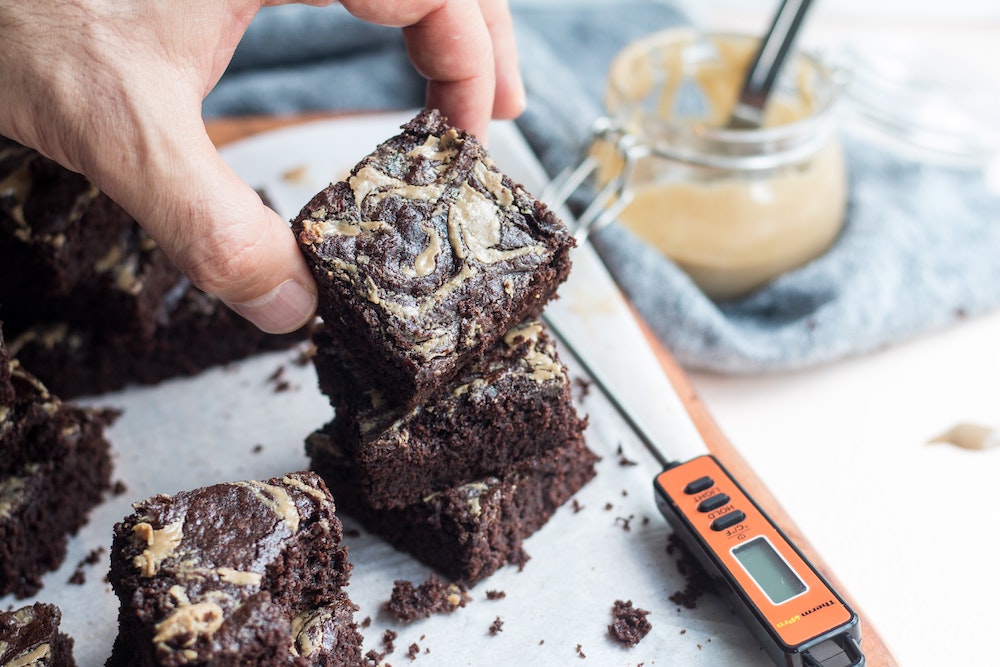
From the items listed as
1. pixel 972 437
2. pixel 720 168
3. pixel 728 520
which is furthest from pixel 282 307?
pixel 972 437

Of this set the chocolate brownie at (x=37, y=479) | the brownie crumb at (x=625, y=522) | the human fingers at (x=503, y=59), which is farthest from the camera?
the human fingers at (x=503, y=59)

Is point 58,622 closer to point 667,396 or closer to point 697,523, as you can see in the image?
point 697,523

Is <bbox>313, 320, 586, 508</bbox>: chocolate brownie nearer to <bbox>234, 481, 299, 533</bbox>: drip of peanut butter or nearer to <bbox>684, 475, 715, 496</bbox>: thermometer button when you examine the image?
<bbox>234, 481, 299, 533</bbox>: drip of peanut butter

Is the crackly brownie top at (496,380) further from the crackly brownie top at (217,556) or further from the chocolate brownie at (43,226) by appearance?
the chocolate brownie at (43,226)

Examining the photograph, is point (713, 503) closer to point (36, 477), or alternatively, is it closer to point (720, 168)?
point (720, 168)

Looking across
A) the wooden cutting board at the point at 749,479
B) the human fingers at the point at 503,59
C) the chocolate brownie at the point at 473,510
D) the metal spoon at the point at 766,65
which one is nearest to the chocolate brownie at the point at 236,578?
the chocolate brownie at the point at 473,510

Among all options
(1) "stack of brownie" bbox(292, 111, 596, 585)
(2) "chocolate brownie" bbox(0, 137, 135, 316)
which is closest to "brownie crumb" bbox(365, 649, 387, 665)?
(1) "stack of brownie" bbox(292, 111, 596, 585)
